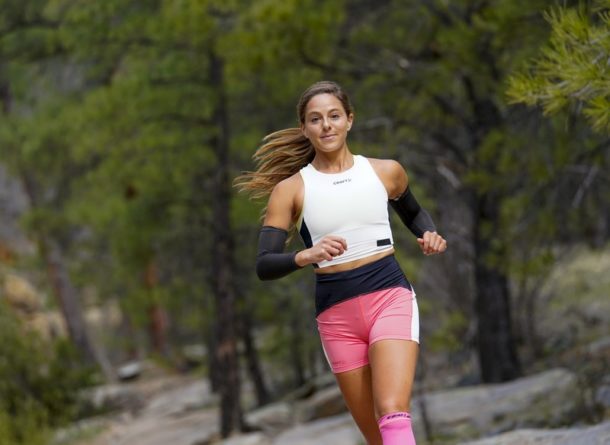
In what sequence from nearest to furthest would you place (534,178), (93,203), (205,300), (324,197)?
(324,197)
(534,178)
(93,203)
(205,300)

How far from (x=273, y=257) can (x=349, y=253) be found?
33 cm

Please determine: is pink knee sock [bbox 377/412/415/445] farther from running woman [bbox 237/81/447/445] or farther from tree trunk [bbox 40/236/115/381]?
tree trunk [bbox 40/236/115/381]

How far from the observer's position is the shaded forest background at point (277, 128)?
30.7 ft

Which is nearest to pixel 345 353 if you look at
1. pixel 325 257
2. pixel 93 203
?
pixel 325 257

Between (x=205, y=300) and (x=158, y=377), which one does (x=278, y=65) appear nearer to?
(x=205, y=300)

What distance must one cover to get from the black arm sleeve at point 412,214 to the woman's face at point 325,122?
421 mm

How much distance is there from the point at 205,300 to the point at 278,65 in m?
9.99

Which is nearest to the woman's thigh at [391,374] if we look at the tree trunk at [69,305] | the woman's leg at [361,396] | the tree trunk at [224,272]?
the woman's leg at [361,396]

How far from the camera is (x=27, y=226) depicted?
67.2 ft

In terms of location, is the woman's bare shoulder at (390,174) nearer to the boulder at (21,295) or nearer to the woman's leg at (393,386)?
the woman's leg at (393,386)

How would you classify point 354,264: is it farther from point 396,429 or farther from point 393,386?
point 396,429

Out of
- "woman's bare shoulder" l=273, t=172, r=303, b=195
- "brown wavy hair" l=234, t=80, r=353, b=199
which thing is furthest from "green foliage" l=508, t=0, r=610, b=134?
"woman's bare shoulder" l=273, t=172, r=303, b=195

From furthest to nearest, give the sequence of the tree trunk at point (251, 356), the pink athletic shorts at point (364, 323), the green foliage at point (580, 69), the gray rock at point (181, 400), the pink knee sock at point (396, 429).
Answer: the gray rock at point (181, 400)
the tree trunk at point (251, 356)
the green foliage at point (580, 69)
the pink athletic shorts at point (364, 323)
the pink knee sock at point (396, 429)

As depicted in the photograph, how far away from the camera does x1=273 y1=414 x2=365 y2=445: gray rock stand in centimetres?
1081
